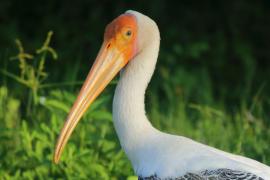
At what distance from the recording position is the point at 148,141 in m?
6.69

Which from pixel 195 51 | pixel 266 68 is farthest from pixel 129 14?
pixel 266 68

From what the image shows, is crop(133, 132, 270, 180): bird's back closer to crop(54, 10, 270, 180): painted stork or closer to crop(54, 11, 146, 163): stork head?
crop(54, 10, 270, 180): painted stork

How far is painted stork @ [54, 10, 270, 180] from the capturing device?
20.9 ft

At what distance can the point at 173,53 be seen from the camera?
40.8 ft

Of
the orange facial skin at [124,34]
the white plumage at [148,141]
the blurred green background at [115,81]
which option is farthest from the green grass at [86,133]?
the orange facial skin at [124,34]

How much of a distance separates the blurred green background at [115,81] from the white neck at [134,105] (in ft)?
1.87

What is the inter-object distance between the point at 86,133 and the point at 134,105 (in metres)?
1.13

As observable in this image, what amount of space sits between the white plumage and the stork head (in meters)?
0.05

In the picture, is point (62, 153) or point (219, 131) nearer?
point (62, 153)

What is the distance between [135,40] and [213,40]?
254 inches

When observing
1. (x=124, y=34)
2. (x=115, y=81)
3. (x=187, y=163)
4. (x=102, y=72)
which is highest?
(x=124, y=34)

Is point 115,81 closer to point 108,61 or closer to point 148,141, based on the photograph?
point 108,61

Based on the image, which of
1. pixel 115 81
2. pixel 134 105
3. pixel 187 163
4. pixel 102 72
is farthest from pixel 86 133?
pixel 187 163

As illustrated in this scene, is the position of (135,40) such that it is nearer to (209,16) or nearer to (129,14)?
(129,14)
